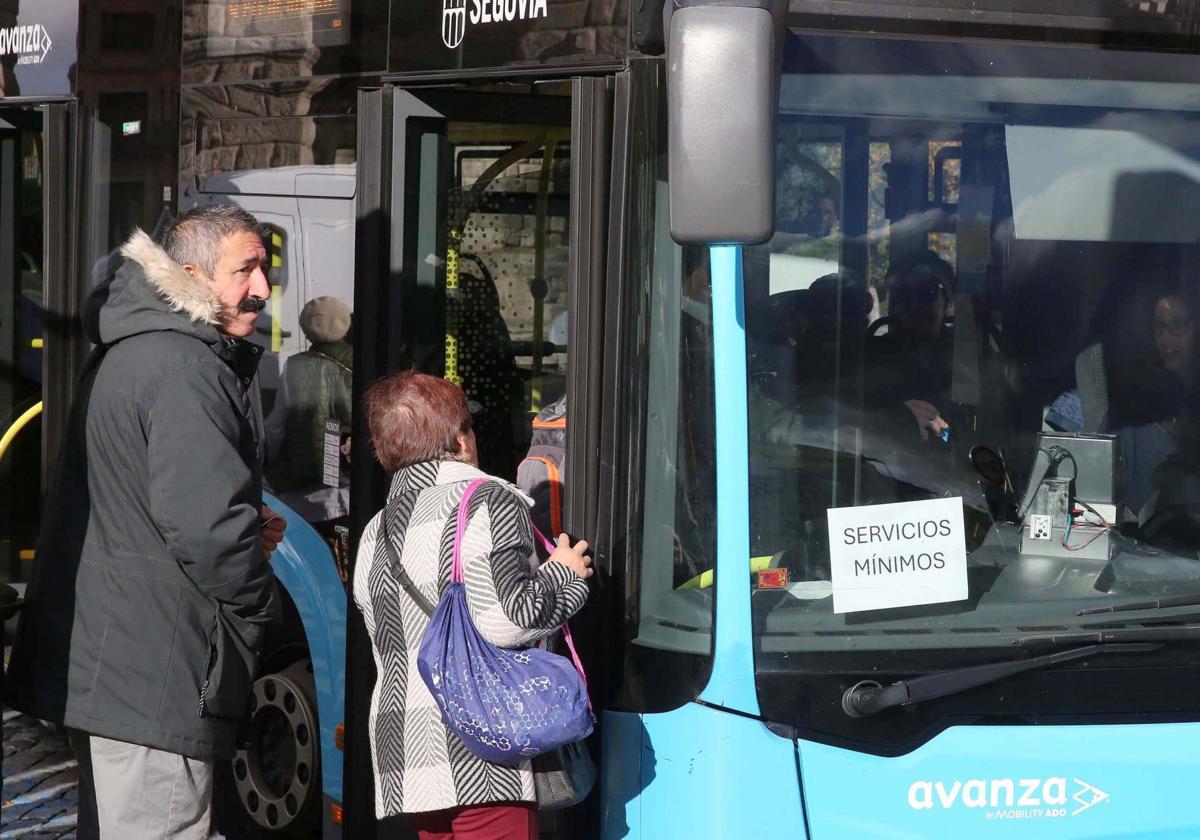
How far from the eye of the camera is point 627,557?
283 cm

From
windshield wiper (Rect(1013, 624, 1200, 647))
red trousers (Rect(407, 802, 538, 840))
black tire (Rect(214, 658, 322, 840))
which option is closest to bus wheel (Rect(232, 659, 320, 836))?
black tire (Rect(214, 658, 322, 840))

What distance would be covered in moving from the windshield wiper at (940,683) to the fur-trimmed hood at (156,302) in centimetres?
149

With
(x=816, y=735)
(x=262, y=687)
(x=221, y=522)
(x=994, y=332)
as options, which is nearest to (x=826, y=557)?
(x=816, y=735)

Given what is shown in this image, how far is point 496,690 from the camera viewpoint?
2.77 metres

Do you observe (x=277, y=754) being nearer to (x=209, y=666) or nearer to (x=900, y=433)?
(x=209, y=666)

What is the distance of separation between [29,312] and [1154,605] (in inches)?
163

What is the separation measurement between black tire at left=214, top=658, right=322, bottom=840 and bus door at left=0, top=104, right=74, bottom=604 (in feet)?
3.78

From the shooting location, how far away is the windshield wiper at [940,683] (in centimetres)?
261

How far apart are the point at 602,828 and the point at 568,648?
355mm

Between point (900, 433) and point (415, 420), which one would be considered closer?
Result: point (900, 433)

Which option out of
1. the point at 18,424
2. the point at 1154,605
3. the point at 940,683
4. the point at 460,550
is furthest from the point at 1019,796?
the point at 18,424

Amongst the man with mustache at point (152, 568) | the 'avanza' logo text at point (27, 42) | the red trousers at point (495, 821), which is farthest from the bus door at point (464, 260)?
the 'avanza' logo text at point (27, 42)

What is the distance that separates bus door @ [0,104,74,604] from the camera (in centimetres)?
470

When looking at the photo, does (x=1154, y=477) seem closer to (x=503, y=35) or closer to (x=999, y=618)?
(x=999, y=618)
